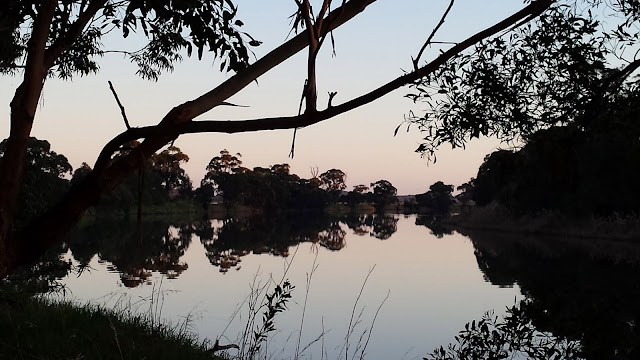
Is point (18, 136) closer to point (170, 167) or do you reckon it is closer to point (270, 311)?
point (270, 311)

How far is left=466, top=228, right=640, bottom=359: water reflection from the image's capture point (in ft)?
20.0

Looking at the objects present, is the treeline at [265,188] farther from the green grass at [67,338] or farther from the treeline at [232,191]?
the green grass at [67,338]

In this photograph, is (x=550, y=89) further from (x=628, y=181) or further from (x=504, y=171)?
(x=628, y=181)

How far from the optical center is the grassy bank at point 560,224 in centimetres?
2462

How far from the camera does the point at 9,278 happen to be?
778cm

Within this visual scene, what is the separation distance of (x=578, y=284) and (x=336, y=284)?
5.64 meters

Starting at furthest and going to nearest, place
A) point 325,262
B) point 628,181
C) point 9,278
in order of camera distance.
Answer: point 628,181, point 325,262, point 9,278

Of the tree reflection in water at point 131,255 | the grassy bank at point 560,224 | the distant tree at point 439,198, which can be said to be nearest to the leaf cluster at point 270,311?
the tree reflection in water at point 131,255

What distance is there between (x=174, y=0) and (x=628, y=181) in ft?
80.8

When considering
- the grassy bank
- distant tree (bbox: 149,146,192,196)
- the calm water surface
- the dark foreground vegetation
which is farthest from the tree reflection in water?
distant tree (bbox: 149,146,192,196)

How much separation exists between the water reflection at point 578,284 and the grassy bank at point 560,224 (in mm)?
601

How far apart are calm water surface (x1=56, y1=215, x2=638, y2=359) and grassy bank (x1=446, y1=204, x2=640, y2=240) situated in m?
2.17

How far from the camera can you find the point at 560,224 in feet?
95.8

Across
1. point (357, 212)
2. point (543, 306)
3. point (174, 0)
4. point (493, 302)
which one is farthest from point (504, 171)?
point (357, 212)
